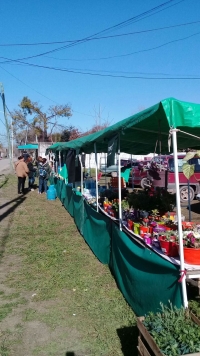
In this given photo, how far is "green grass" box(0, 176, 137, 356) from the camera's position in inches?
138

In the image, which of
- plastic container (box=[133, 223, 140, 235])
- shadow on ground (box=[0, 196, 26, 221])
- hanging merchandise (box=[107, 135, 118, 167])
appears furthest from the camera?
shadow on ground (box=[0, 196, 26, 221])

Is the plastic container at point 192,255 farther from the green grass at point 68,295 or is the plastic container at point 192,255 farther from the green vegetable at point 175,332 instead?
the green grass at point 68,295

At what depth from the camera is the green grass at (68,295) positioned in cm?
351

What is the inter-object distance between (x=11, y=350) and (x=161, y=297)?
1677 mm

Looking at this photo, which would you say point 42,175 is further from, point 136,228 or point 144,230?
point 144,230

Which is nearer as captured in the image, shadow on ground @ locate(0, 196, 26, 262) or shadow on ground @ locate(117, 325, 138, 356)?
shadow on ground @ locate(117, 325, 138, 356)

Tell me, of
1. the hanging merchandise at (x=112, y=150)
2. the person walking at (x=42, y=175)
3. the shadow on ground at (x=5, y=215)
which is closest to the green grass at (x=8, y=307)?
the shadow on ground at (x=5, y=215)

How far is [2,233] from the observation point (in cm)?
839

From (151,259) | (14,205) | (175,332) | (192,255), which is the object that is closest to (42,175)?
(14,205)

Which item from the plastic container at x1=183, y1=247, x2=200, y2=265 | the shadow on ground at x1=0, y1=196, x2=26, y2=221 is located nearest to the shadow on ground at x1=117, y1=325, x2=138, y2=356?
the plastic container at x1=183, y1=247, x2=200, y2=265

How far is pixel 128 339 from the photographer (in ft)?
11.6

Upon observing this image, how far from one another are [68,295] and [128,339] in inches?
53.6

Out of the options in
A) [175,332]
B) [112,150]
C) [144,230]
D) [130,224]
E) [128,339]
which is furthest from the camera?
[130,224]

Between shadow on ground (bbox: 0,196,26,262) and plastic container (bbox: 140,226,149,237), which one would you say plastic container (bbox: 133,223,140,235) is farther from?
shadow on ground (bbox: 0,196,26,262)
